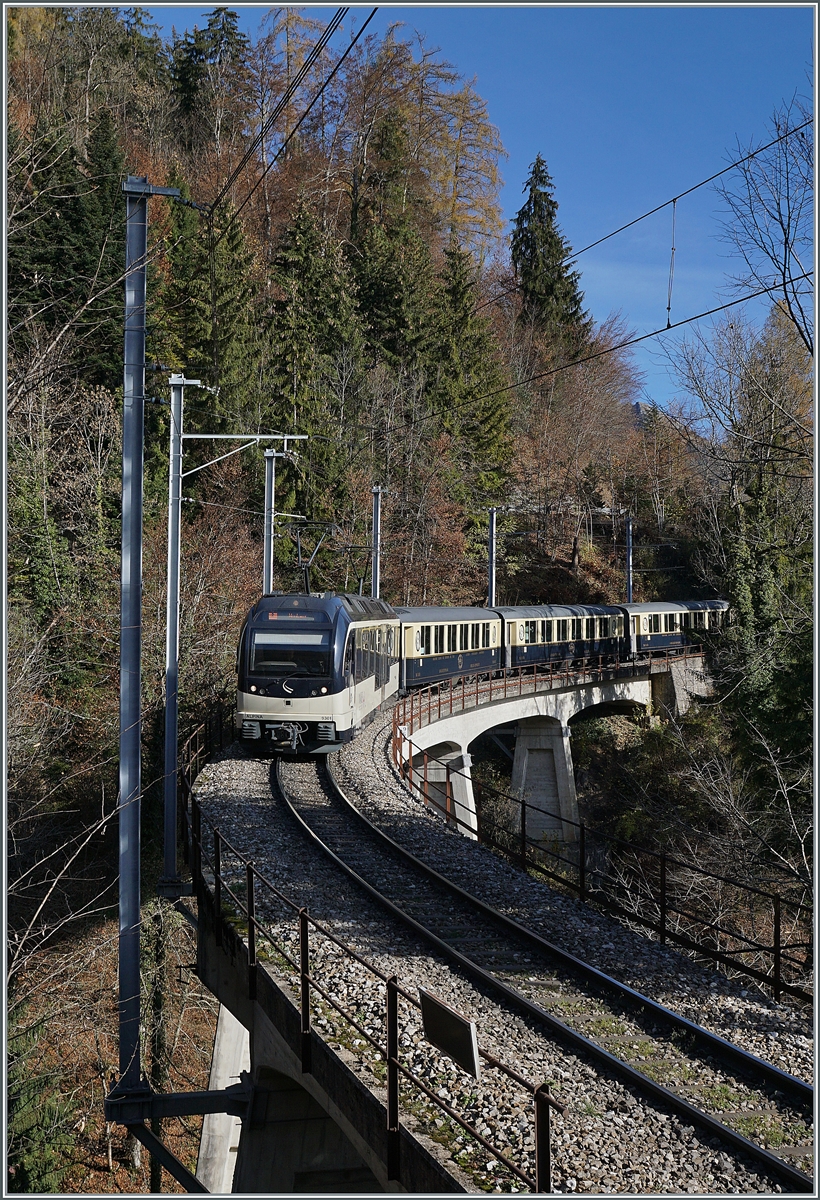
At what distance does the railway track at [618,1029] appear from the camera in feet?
20.9

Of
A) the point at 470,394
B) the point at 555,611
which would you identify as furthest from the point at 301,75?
the point at 470,394

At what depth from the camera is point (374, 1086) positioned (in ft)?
21.8

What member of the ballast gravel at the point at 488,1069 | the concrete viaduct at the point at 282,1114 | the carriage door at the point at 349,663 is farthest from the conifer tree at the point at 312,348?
the ballast gravel at the point at 488,1069

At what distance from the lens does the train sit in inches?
688

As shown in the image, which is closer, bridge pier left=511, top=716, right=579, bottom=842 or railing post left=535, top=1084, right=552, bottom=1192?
railing post left=535, top=1084, right=552, bottom=1192

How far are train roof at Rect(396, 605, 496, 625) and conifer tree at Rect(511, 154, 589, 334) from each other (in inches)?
1487

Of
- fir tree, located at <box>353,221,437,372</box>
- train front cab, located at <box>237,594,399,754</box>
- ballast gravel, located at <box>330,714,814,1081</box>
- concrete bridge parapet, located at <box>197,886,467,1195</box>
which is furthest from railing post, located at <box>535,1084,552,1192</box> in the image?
fir tree, located at <box>353,221,437,372</box>

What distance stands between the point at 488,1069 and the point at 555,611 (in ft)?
105

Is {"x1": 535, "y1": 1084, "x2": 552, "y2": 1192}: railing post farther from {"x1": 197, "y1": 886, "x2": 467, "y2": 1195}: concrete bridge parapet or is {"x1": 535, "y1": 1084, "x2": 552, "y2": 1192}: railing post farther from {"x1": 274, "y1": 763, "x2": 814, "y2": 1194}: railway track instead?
{"x1": 197, "y1": 886, "x2": 467, "y2": 1195}: concrete bridge parapet

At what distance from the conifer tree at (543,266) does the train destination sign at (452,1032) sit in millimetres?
64095

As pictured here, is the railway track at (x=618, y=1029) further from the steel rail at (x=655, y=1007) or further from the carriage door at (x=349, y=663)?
the carriage door at (x=349, y=663)

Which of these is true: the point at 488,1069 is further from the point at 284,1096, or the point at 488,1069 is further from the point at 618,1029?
the point at 284,1096

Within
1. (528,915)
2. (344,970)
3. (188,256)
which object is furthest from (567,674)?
(344,970)

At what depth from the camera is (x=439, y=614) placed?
99.8ft
